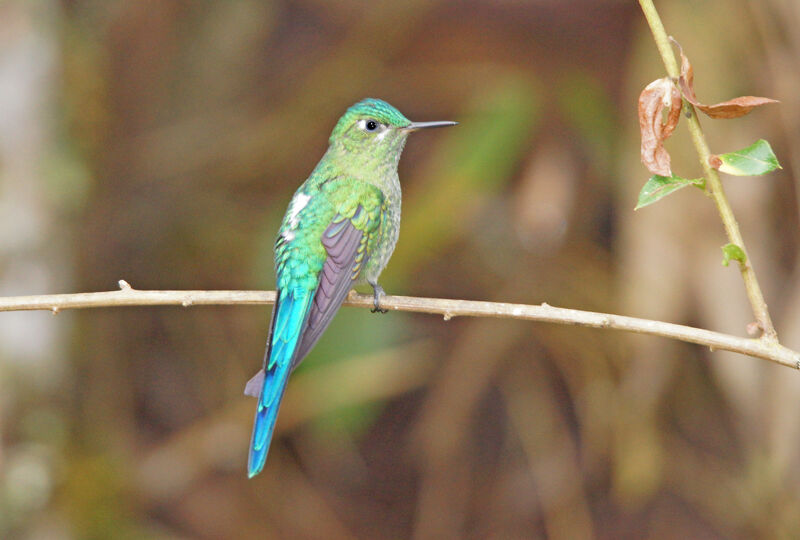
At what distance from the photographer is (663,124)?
1647 millimetres

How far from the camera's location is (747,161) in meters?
1.61

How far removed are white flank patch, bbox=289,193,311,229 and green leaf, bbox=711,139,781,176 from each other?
1.44 m

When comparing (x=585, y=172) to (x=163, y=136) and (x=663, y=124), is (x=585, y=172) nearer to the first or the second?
(x=163, y=136)

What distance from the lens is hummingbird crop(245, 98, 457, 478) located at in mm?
2209

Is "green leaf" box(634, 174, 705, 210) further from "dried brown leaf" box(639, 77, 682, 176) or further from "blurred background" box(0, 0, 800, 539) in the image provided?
"blurred background" box(0, 0, 800, 539)

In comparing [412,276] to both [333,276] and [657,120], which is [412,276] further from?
[657,120]

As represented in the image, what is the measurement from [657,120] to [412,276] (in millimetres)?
2939

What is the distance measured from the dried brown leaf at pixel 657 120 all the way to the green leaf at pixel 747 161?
0.09 metres

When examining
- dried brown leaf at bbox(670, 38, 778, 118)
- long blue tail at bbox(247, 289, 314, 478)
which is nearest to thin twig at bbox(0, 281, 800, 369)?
long blue tail at bbox(247, 289, 314, 478)

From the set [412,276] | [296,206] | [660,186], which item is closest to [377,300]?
[296,206]

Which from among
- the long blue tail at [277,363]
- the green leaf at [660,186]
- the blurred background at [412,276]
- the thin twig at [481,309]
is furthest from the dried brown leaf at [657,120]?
the blurred background at [412,276]

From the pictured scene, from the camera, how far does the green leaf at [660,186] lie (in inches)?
62.6

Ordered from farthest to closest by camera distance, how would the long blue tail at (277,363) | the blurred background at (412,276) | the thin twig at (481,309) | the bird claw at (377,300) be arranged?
the blurred background at (412,276) → the bird claw at (377,300) → the long blue tail at (277,363) → the thin twig at (481,309)

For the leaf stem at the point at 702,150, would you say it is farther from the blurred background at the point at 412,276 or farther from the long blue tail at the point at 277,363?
the blurred background at the point at 412,276
